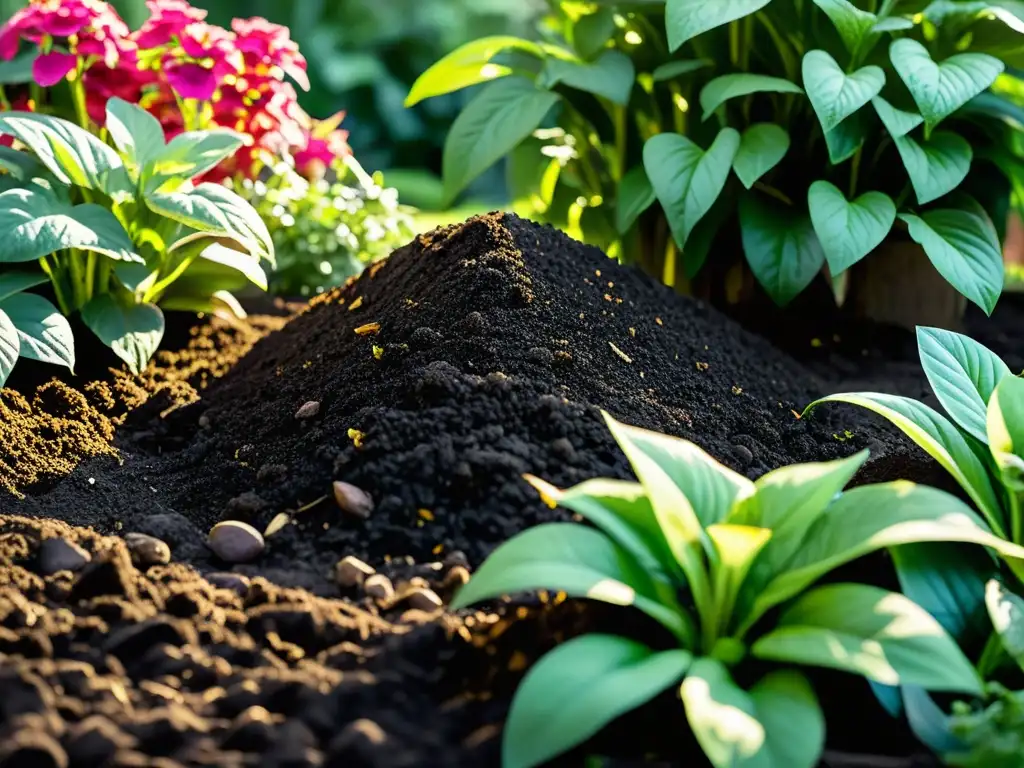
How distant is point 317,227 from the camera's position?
9.08ft

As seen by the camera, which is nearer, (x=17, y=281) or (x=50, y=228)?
(x=50, y=228)

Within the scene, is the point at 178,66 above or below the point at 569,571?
above

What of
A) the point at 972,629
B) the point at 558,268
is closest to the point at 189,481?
the point at 558,268

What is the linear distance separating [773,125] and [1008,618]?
1451 millimetres

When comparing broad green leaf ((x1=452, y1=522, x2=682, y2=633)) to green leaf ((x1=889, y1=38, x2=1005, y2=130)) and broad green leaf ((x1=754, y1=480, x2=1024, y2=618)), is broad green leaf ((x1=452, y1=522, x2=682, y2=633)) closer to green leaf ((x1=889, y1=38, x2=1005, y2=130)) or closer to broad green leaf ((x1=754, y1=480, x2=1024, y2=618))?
broad green leaf ((x1=754, y1=480, x2=1024, y2=618))

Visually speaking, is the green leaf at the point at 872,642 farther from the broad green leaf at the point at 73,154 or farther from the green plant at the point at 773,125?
the broad green leaf at the point at 73,154

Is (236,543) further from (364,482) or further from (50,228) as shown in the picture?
(50,228)

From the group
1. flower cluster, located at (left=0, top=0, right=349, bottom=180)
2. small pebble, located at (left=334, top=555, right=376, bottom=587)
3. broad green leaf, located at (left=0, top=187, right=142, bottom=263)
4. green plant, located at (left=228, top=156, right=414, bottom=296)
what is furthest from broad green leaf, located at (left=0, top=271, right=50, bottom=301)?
small pebble, located at (left=334, top=555, right=376, bottom=587)

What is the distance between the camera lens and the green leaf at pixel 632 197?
7.98ft

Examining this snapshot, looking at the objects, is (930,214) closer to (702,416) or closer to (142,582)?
(702,416)

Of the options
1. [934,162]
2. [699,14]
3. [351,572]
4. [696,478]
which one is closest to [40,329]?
[351,572]

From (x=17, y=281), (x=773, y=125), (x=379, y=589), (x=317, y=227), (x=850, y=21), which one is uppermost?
(x=850, y=21)

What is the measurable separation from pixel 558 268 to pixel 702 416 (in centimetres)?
38

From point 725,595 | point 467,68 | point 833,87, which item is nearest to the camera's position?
point 725,595
